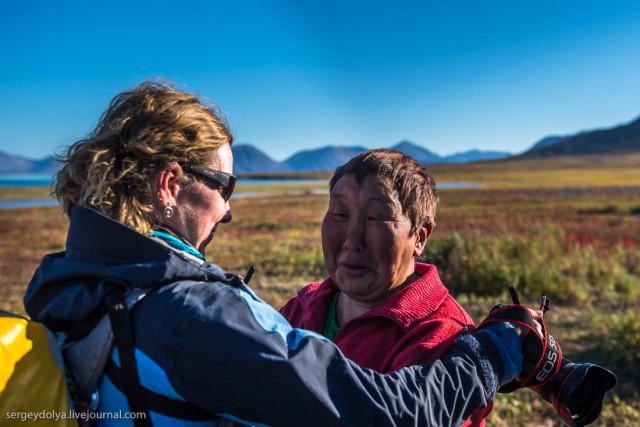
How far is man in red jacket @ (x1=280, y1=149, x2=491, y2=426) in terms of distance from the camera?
1.79 metres

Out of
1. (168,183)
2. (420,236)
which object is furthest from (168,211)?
(420,236)

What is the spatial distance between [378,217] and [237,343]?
0.91 m

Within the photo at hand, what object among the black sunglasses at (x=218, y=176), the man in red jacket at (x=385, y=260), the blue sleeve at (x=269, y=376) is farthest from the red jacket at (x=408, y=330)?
the black sunglasses at (x=218, y=176)

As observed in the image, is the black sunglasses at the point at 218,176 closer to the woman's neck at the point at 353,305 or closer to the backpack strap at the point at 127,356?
the backpack strap at the point at 127,356

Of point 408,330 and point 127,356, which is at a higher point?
point 127,356

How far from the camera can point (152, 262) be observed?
1.25m

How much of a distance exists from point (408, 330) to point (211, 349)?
2.70 feet

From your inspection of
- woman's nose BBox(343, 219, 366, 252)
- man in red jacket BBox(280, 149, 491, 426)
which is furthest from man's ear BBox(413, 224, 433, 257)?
woman's nose BBox(343, 219, 366, 252)

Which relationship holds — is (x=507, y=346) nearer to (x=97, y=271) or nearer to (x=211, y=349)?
(x=211, y=349)

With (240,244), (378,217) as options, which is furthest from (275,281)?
(378,217)

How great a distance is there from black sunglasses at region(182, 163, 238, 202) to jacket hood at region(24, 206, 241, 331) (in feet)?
1.07

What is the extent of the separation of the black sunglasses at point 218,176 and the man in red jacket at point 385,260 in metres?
0.47

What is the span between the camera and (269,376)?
3.81ft

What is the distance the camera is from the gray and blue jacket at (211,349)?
1153 millimetres
